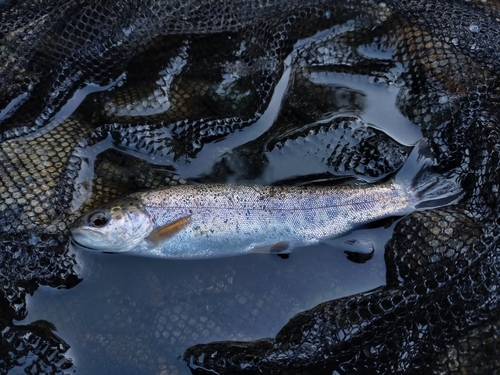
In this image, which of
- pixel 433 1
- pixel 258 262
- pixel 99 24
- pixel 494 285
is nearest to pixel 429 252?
pixel 494 285

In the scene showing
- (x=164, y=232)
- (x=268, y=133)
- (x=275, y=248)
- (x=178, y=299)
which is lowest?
(x=178, y=299)

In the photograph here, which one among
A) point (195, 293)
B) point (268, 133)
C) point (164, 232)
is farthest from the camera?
point (268, 133)

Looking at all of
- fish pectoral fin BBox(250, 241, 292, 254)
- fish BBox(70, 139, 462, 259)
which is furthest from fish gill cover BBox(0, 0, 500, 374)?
fish pectoral fin BBox(250, 241, 292, 254)

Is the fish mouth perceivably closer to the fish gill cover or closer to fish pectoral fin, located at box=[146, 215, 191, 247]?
the fish gill cover

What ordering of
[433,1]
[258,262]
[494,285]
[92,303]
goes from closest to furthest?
[494,285] < [92,303] < [258,262] < [433,1]

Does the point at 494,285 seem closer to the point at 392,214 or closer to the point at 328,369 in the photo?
the point at 392,214

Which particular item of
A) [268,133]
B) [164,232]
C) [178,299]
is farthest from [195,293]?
[268,133]

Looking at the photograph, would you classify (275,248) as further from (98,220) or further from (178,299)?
(98,220)
